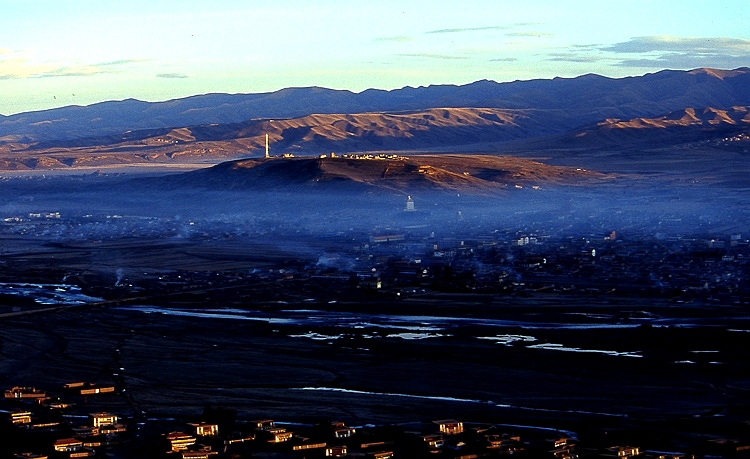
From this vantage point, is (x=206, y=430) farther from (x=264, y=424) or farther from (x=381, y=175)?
(x=381, y=175)

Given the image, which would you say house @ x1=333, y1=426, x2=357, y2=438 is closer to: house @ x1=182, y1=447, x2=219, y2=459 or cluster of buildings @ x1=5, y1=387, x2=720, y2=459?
cluster of buildings @ x1=5, y1=387, x2=720, y2=459

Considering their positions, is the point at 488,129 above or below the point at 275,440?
below

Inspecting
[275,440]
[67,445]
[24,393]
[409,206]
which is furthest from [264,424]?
[409,206]

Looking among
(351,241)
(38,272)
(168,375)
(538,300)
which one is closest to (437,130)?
(351,241)

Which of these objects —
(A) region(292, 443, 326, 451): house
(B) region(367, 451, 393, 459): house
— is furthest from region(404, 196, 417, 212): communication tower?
(B) region(367, 451, 393, 459): house

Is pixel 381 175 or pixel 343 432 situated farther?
pixel 381 175

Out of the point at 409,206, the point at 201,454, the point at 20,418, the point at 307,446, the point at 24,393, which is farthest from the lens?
the point at 409,206

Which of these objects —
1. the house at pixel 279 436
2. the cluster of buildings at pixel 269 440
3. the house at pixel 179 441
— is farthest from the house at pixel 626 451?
the house at pixel 179 441

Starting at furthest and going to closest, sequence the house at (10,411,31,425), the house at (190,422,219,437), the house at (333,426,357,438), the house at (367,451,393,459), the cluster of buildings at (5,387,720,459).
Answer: the house at (10,411,31,425)
the house at (190,422,219,437)
the house at (333,426,357,438)
the cluster of buildings at (5,387,720,459)
the house at (367,451,393,459)

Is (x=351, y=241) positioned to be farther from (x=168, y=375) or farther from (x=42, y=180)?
(x=42, y=180)

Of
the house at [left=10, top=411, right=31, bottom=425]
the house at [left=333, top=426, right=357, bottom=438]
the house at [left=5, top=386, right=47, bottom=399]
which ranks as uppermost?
the house at [left=333, top=426, right=357, bottom=438]

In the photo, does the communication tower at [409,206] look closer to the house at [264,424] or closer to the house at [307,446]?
the house at [264,424]
